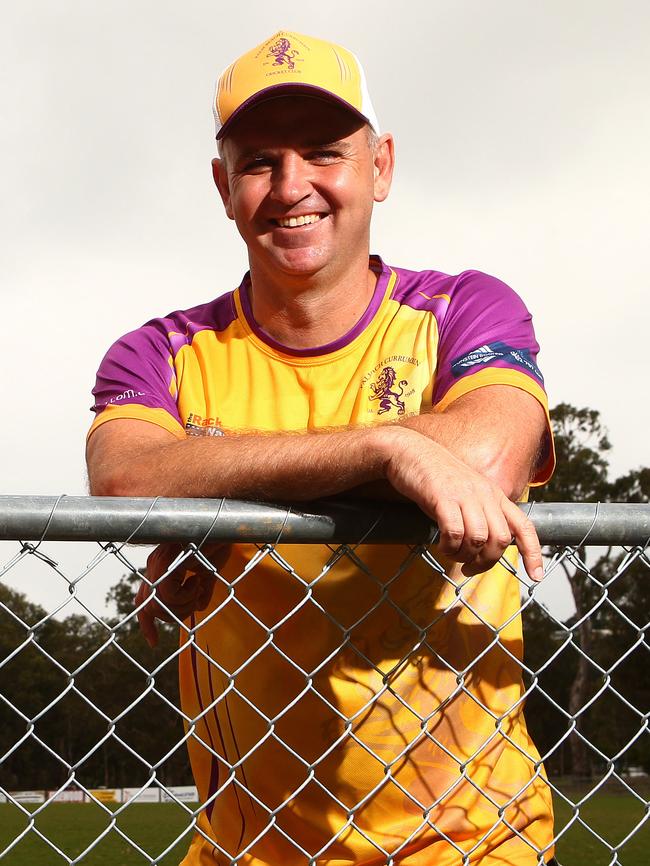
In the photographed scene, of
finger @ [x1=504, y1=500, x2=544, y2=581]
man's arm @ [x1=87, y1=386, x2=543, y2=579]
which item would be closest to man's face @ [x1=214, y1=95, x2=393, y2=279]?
man's arm @ [x1=87, y1=386, x2=543, y2=579]

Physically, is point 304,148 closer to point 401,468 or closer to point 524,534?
point 401,468

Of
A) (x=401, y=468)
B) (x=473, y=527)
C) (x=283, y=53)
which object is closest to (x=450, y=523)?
(x=473, y=527)

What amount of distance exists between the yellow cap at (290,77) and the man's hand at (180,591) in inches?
46.6

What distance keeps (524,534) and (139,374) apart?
1.21m

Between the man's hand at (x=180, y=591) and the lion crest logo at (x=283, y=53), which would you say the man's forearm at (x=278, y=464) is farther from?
the lion crest logo at (x=283, y=53)

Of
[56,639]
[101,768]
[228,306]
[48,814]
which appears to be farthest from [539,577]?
[101,768]

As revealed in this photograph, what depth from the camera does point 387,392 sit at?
2.61 metres

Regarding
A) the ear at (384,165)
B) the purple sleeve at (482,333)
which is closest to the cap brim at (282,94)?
the ear at (384,165)

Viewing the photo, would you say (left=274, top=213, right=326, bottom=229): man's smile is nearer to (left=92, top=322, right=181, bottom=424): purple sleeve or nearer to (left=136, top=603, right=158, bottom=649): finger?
(left=92, top=322, right=181, bottom=424): purple sleeve

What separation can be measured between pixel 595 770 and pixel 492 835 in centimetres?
4632

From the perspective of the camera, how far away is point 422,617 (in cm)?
234

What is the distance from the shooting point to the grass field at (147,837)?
83.4 ft

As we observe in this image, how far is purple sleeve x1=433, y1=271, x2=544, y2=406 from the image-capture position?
2.47 metres

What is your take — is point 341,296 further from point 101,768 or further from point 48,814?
point 101,768
